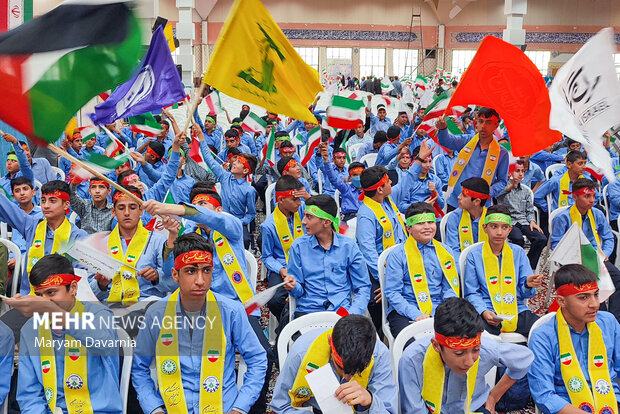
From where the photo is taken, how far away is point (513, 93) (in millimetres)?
4004

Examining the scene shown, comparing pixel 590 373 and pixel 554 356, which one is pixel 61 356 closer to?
pixel 554 356

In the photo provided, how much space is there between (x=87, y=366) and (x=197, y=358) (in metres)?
0.48

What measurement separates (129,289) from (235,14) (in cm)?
179

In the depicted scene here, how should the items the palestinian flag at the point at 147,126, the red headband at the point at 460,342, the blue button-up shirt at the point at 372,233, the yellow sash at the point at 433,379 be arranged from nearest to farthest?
the red headband at the point at 460,342 → the yellow sash at the point at 433,379 → the blue button-up shirt at the point at 372,233 → the palestinian flag at the point at 147,126

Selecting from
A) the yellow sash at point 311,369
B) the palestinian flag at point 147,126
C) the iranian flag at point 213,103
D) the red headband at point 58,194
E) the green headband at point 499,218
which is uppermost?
the iranian flag at point 213,103

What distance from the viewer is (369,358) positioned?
8.07ft

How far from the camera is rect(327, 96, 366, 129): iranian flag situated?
681cm

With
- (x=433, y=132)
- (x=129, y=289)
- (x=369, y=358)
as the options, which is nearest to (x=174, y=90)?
(x=129, y=289)

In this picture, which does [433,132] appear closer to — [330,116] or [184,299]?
[330,116]

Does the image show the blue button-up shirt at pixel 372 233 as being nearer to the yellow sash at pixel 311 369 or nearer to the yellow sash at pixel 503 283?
the yellow sash at pixel 503 283

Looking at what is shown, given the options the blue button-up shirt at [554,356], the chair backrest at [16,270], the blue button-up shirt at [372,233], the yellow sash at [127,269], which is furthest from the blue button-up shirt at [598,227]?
the chair backrest at [16,270]

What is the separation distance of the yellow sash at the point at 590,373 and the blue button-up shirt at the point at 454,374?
0.78 feet

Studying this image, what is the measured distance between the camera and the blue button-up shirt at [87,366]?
2.68 metres

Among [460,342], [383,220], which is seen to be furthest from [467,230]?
[460,342]
